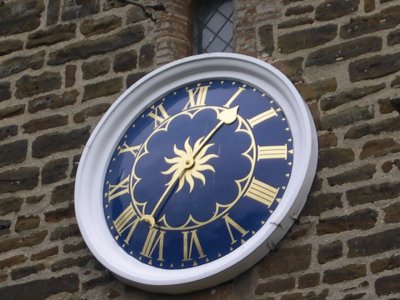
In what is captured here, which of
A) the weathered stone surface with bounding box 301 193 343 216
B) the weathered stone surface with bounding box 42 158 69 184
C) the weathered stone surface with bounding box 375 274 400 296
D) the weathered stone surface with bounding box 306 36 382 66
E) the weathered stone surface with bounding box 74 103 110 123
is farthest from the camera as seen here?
the weathered stone surface with bounding box 74 103 110 123

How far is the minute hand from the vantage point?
8445mm

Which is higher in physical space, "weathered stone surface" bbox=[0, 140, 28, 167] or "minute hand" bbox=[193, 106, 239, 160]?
"weathered stone surface" bbox=[0, 140, 28, 167]

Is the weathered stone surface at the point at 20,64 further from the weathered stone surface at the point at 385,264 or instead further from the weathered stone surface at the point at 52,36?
the weathered stone surface at the point at 385,264

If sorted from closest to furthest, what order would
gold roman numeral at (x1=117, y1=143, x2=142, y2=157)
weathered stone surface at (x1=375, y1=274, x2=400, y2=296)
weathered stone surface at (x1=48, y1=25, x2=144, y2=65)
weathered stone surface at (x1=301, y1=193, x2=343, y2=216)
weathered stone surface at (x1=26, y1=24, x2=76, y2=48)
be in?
1. weathered stone surface at (x1=375, y1=274, x2=400, y2=296)
2. weathered stone surface at (x1=301, y1=193, x2=343, y2=216)
3. gold roman numeral at (x1=117, y1=143, x2=142, y2=157)
4. weathered stone surface at (x1=48, y1=25, x2=144, y2=65)
5. weathered stone surface at (x1=26, y1=24, x2=76, y2=48)

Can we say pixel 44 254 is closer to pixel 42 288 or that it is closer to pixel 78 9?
pixel 42 288

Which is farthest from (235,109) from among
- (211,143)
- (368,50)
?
(368,50)

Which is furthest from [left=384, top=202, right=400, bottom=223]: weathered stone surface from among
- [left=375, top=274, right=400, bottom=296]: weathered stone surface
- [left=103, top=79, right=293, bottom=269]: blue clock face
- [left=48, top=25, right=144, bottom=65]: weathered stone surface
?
[left=48, top=25, right=144, bottom=65]: weathered stone surface

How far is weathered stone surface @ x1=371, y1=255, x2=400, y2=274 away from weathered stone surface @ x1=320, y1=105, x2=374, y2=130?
83 cm

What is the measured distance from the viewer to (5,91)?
9.38 m

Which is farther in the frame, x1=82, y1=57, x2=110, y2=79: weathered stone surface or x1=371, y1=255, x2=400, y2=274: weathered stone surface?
x1=82, y1=57, x2=110, y2=79: weathered stone surface

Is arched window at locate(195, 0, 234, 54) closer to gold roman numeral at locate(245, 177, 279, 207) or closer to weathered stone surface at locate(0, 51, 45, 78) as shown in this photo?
weathered stone surface at locate(0, 51, 45, 78)

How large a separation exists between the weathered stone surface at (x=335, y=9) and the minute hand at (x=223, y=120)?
73cm

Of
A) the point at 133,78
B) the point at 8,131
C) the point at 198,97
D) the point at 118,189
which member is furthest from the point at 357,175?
the point at 8,131

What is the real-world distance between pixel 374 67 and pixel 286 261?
45.7 inches
